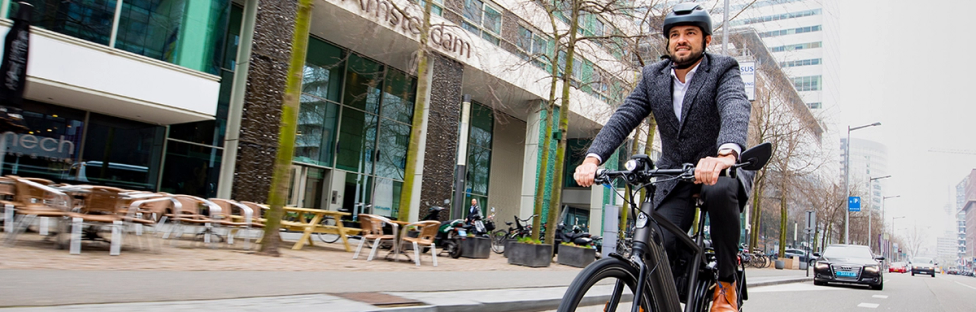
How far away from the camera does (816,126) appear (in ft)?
90.6

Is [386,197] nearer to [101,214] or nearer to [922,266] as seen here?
[101,214]

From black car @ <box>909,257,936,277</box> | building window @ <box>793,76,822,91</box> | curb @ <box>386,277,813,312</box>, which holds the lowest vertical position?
black car @ <box>909,257,936,277</box>

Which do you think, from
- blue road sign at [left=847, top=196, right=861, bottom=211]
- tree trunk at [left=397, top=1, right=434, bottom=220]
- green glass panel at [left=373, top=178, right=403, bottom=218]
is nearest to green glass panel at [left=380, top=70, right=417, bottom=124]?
green glass panel at [left=373, top=178, right=403, bottom=218]

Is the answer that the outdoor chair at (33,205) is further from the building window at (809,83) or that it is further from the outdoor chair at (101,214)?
the building window at (809,83)

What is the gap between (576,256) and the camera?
528 inches

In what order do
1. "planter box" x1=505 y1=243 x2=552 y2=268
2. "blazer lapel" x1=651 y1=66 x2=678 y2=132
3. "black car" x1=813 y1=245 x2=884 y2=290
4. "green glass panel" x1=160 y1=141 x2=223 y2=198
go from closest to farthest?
"blazer lapel" x1=651 y1=66 x2=678 y2=132 < "planter box" x1=505 y1=243 x2=552 y2=268 < "black car" x1=813 y1=245 x2=884 y2=290 < "green glass panel" x1=160 y1=141 x2=223 y2=198

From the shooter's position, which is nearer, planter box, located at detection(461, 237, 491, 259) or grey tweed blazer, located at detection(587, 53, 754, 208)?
grey tweed blazer, located at detection(587, 53, 754, 208)

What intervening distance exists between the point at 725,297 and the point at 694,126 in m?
0.87

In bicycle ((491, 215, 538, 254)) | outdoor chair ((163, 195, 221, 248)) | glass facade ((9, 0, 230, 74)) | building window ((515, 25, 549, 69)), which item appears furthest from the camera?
bicycle ((491, 215, 538, 254))

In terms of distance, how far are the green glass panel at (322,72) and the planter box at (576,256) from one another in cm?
932

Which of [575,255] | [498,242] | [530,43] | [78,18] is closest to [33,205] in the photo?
[78,18]

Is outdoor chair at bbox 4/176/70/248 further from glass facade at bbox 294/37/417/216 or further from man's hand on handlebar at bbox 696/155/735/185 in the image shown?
glass facade at bbox 294/37/417/216

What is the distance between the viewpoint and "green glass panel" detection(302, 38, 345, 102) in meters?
18.4

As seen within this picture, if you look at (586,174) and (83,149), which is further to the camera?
(83,149)
